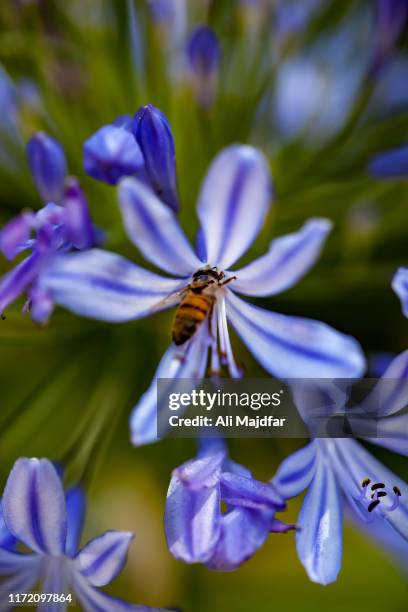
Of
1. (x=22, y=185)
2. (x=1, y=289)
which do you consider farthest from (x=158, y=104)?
(x=1, y=289)

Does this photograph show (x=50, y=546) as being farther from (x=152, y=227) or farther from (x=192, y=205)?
(x=192, y=205)

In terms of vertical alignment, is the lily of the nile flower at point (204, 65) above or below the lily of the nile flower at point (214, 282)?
above

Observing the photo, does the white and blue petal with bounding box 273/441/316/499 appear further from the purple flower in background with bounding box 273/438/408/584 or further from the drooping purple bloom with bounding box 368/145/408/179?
the drooping purple bloom with bounding box 368/145/408/179

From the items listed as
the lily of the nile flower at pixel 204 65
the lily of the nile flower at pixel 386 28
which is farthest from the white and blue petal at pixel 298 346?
the lily of the nile flower at pixel 386 28

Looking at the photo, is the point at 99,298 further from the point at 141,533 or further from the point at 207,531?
the point at 141,533

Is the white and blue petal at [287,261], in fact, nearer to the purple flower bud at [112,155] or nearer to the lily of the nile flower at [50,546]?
the purple flower bud at [112,155]

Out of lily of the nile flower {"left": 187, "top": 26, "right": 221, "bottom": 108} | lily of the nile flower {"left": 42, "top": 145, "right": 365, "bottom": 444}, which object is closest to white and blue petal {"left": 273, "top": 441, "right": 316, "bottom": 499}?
lily of the nile flower {"left": 42, "top": 145, "right": 365, "bottom": 444}
